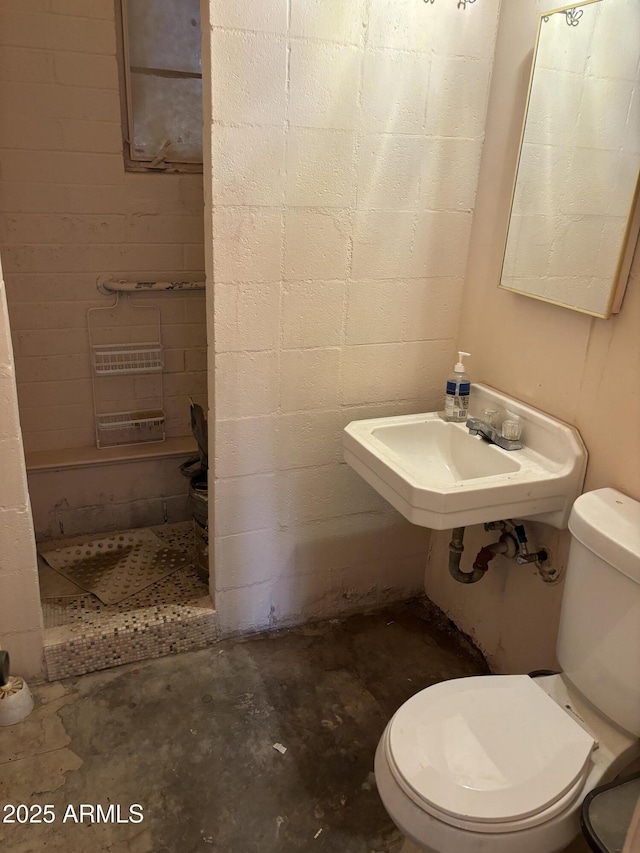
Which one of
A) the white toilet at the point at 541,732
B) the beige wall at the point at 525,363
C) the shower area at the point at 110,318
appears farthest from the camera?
the shower area at the point at 110,318

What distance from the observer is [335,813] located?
165cm

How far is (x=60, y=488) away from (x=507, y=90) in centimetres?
212

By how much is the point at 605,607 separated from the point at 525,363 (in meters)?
0.75

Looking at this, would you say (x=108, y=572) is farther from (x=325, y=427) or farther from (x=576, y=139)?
(x=576, y=139)

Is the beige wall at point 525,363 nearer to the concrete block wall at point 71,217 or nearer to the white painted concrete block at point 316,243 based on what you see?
the white painted concrete block at point 316,243

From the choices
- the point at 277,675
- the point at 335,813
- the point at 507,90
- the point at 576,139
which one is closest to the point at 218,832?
the point at 335,813

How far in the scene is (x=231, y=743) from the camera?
183 centimetres

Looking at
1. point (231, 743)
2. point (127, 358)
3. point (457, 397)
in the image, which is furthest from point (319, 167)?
point (231, 743)

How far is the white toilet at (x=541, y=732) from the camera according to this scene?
1218 mm

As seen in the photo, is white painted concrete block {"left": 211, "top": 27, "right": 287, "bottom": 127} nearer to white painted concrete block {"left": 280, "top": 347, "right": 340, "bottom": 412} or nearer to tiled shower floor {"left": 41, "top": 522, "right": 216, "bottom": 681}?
white painted concrete block {"left": 280, "top": 347, "right": 340, "bottom": 412}

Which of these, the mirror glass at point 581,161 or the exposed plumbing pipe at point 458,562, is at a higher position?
the mirror glass at point 581,161

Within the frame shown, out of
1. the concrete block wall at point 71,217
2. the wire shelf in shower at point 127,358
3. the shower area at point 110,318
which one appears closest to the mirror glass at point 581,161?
the shower area at point 110,318

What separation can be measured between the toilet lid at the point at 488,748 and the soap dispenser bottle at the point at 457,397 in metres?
0.80

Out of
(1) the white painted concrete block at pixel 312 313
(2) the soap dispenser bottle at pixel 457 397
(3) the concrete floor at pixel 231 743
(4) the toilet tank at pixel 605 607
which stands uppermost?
(1) the white painted concrete block at pixel 312 313
